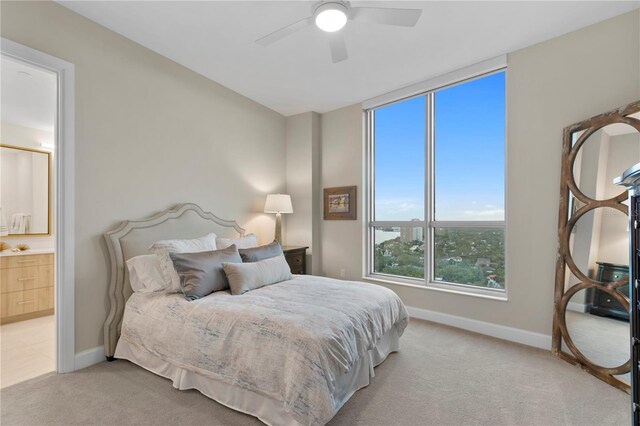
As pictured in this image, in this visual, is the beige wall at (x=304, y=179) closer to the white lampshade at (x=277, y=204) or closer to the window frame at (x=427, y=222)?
the white lampshade at (x=277, y=204)

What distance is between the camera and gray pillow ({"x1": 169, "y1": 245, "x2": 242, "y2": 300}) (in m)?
2.48

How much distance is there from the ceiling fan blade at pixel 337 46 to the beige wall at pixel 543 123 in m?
1.85

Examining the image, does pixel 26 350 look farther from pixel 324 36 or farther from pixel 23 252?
pixel 324 36

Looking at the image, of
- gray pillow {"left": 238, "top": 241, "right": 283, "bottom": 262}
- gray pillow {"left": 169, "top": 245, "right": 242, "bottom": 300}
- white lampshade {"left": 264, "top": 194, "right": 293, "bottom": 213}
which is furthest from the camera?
white lampshade {"left": 264, "top": 194, "right": 293, "bottom": 213}

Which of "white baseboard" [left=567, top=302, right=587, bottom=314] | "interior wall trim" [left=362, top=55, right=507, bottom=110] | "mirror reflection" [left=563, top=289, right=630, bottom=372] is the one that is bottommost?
"mirror reflection" [left=563, top=289, right=630, bottom=372]

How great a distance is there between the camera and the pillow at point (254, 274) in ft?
8.52

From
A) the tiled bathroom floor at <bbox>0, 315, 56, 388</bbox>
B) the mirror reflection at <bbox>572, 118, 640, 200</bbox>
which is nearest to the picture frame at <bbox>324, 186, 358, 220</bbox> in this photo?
the mirror reflection at <bbox>572, 118, 640, 200</bbox>

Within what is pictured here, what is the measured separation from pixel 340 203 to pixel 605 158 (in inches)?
112

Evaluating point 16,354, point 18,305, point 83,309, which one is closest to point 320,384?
point 83,309

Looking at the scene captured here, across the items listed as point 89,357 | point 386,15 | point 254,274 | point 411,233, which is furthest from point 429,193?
point 89,357

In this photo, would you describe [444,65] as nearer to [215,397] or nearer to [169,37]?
[169,37]

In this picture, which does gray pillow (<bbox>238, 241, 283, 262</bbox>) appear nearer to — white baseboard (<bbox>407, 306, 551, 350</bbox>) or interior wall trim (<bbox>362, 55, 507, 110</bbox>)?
white baseboard (<bbox>407, 306, 551, 350</bbox>)

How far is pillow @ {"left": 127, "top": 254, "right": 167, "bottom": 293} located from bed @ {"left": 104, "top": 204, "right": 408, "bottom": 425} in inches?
2.8

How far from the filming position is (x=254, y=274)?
2.72 metres
